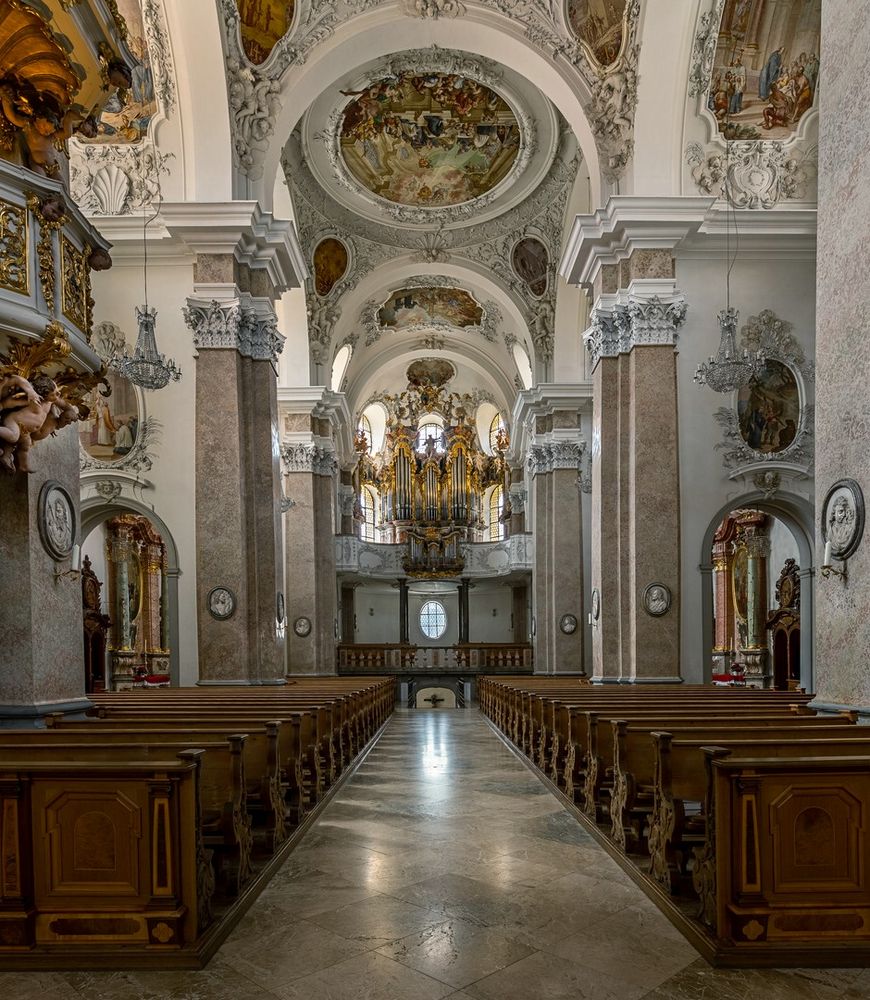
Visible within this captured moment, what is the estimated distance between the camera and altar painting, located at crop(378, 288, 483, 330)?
81.1 ft

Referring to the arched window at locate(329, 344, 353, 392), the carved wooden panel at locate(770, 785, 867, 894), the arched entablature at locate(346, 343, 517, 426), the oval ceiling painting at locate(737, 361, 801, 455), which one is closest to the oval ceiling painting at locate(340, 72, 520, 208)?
the arched window at locate(329, 344, 353, 392)

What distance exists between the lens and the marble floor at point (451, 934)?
371cm

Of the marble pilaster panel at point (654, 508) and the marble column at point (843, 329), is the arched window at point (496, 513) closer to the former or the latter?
the marble pilaster panel at point (654, 508)

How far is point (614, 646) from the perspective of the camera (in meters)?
12.9

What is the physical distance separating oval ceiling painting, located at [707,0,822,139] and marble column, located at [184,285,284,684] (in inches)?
288

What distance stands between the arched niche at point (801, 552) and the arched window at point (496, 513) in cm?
1884

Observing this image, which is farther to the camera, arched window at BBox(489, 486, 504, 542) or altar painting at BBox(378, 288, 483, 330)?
arched window at BBox(489, 486, 504, 542)

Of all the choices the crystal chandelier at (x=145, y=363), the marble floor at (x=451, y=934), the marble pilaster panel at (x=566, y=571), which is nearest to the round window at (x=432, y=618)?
the marble pilaster panel at (x=566, y=571)

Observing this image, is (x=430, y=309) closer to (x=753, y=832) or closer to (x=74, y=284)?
(x=74, y=284)

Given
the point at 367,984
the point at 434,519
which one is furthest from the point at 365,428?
the point at 367,984

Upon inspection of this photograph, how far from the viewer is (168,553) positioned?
1274 cm

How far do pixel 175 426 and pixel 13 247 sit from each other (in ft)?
26.0

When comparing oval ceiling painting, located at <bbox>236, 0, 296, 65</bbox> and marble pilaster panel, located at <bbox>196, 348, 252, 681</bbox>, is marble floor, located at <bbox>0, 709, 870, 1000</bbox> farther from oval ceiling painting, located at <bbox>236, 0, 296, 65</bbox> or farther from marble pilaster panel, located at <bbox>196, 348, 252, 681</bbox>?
oval ceiling painting, located at <bbox>236, 0, 296, 65</bbox>

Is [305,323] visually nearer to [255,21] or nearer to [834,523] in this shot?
[255,21]
